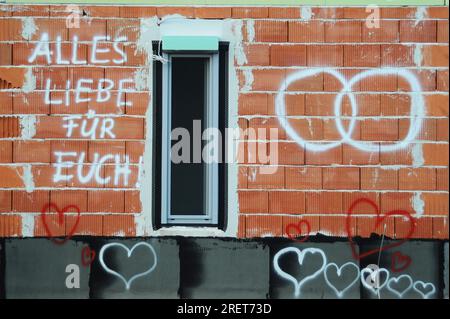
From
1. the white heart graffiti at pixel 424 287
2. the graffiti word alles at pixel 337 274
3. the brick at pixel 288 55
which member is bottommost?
the white heart graffiti at pixel 424 287

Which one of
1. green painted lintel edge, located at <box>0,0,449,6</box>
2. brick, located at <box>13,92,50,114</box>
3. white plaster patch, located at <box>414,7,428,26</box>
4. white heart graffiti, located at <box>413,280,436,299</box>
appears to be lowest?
white heart graffiti, located at <box>413,280,436,299</box>

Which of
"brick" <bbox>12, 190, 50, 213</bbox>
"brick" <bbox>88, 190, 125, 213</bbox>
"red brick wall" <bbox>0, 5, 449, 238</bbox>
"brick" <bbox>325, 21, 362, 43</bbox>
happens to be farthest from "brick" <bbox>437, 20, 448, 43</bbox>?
"brick" <bbox>12, 190, 50, 213</bbox>

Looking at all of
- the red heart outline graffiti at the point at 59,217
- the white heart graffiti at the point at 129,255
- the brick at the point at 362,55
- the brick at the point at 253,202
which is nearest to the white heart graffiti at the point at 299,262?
the brick at the point at 253,202

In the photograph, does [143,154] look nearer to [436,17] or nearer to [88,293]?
[88,293]

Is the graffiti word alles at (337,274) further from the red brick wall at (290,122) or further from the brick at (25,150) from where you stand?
the brick at (25,150)

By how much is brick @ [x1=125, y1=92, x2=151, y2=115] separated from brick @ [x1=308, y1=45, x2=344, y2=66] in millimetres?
1374

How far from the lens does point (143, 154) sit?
237 inches

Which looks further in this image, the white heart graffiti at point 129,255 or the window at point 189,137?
the window at point 189,137

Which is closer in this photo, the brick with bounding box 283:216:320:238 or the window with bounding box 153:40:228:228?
the brick with bounding box 283:216:320:238

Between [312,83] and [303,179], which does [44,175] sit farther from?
[312,83]

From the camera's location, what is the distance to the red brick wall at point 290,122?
6.01m

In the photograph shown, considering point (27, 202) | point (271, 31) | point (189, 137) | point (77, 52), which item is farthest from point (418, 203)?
point (27, 202)

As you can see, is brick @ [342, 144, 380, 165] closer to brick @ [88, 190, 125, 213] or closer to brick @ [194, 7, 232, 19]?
brick @ [194, 7, 232, 19]

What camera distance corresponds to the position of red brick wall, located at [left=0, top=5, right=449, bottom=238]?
6012mm
